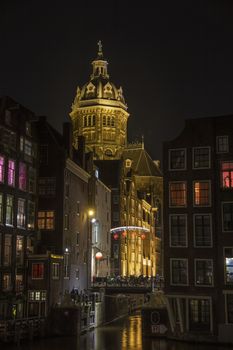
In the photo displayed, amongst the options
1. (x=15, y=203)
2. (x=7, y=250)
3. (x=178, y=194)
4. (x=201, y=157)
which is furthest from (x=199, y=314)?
(x=15, y=203)

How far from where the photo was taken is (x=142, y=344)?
53938 millimetres

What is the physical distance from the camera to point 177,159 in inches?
2253

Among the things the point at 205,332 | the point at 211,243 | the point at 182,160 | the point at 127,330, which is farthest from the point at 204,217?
the point at 127,330

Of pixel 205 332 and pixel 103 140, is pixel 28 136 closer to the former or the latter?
pixel 205 332

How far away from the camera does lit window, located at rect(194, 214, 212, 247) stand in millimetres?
54062

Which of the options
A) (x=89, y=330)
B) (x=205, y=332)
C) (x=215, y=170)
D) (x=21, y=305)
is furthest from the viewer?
(x=89, y=330)

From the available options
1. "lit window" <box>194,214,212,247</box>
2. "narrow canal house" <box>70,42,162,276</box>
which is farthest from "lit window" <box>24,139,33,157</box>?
"narrow canal house" <box>70,42,162,276</box>

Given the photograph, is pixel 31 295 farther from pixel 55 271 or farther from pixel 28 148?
pixel 28 148

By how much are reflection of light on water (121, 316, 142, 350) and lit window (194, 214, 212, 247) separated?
37.9 feet

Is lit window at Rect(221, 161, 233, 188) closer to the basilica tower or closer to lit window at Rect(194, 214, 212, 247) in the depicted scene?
lit window at Rect(194, 214, 212, 247)

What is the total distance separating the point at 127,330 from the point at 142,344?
14278mm

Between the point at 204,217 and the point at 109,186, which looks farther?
the point at 109,186

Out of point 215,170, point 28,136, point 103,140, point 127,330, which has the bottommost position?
point 127,330

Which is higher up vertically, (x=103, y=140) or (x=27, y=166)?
(x=103, y=140)
